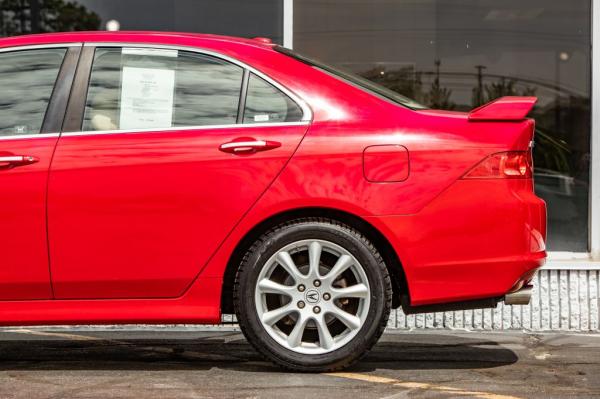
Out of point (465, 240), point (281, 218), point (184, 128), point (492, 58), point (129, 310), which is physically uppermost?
point (492, 58)

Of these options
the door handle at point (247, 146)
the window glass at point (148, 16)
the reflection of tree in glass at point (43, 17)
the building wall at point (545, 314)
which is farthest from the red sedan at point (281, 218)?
the reflection of tree in glass at point (43, 17)

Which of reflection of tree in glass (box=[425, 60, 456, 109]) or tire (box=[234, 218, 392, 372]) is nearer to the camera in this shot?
tire (box=[234, 218, 392, 372])

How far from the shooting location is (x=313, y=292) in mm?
5582

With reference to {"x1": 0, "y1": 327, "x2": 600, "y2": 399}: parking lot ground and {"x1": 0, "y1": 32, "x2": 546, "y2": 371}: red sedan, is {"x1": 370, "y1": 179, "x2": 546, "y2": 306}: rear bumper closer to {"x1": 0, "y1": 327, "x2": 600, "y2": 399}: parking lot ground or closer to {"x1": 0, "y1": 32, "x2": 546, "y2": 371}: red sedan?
{"x1": 0, "y1": 32, "x2": 546, "y2": 371}: red sedan

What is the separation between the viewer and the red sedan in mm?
5523

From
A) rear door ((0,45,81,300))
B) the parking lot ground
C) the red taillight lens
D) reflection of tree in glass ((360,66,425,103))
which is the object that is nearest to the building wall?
the parking lot ground

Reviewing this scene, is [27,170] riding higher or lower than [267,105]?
lower

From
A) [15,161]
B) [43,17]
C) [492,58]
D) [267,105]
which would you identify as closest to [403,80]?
[492,58]

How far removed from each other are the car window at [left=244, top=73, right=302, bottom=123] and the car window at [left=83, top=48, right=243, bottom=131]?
0.06 metres

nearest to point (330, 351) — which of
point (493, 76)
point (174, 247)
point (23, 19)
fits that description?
point (174, 247)

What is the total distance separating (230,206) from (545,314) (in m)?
3.01

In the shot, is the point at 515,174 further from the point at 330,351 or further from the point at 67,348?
the point at 67,348

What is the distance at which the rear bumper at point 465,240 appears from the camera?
18.1ft

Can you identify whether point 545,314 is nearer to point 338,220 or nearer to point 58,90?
point 338,220
